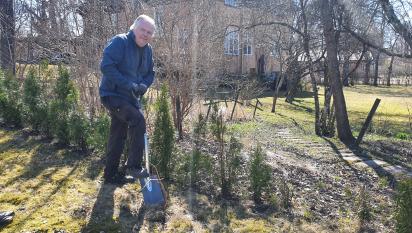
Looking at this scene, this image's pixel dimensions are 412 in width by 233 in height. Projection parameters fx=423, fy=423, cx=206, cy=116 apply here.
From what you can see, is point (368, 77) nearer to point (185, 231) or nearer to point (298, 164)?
point (298, 164)

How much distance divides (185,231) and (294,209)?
4.91 feet

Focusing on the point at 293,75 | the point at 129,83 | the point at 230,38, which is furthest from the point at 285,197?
the point at 293,75

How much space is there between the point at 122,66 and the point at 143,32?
1.42ft

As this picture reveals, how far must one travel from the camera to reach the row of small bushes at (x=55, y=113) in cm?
608

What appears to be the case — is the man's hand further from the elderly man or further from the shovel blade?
the shovel blade

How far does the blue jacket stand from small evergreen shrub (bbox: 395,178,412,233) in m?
2.87

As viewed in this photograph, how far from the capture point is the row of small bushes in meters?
6.08

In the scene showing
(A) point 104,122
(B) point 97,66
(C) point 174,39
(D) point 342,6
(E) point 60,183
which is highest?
(D) point 342,6

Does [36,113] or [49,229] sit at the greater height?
[36,113]

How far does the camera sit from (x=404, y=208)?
3967 mm

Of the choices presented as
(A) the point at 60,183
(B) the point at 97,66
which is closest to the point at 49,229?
(A) the point at 60,183

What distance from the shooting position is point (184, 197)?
495cm

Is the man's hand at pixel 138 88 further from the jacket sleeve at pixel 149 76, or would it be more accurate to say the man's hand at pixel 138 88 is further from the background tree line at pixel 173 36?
the background tree line at pixel 173 36

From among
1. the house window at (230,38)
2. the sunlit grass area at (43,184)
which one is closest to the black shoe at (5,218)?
the sunlit grass area at (43,184)
